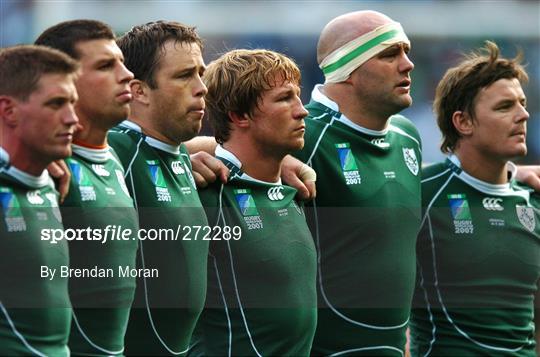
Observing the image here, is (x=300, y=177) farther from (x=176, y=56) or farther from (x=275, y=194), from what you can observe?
(x=176, y=56)

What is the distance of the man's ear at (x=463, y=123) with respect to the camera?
7.28 metres

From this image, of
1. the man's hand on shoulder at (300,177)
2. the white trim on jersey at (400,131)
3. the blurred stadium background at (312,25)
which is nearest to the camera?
the man's hand on shoulder at (300,177)

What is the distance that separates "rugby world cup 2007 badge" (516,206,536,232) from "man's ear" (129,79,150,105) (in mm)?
2315

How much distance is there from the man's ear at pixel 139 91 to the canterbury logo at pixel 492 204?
83.4 inches

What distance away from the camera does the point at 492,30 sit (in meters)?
15.7

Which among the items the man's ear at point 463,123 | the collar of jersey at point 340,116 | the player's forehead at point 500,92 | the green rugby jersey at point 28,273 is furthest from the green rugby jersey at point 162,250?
the player's forehead at point 500,92

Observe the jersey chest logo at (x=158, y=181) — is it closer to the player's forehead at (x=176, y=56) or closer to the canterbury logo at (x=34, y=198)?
the player's forehead at (x=176, y=56)

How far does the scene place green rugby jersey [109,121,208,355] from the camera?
5.95m

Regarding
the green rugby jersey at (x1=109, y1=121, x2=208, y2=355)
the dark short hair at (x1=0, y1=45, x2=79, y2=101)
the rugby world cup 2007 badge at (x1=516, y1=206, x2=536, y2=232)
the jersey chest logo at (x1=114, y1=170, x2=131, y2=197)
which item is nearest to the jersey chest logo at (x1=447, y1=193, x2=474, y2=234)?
the rugby world cup 2007 badge at (x1=516, y1=206, x2=536, y2=232)

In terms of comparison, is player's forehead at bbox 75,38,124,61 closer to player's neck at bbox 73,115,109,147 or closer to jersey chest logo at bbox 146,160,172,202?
player's neck at bbox 73,115,109,147

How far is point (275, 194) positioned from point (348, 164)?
51cm

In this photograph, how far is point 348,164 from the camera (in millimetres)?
6695

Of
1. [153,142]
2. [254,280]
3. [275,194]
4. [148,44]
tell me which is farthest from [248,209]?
[148,44]

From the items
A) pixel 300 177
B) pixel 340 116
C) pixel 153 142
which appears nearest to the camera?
pixel 153 142
